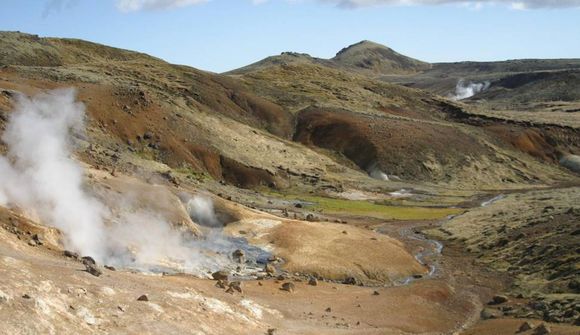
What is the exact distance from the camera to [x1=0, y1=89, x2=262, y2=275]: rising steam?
36719 millimetres

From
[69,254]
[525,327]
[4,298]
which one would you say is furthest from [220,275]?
[525,327]

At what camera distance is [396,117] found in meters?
127

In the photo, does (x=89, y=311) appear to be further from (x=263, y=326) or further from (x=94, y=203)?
(x=94, y=203)

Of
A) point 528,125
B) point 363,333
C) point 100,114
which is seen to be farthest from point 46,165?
point 528,125

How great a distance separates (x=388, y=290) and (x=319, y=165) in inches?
2267

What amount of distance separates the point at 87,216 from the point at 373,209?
45.3 metres

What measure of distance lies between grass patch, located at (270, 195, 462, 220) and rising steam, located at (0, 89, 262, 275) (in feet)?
92.9

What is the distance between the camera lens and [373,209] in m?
78.5

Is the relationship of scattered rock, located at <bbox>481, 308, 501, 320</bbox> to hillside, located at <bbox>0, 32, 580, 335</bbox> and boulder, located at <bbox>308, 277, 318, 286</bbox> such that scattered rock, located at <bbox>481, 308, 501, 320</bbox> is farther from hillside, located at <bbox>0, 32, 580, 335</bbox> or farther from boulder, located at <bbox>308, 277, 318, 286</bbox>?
boulder, located at <bbox>308, 277, 318, 286</bbox>

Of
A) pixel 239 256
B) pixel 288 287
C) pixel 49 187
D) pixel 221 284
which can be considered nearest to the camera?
pixel 221 284

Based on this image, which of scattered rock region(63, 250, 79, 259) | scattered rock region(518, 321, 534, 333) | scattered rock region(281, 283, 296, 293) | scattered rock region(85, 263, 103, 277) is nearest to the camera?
scattered rock region(85, 263, 103, 277)

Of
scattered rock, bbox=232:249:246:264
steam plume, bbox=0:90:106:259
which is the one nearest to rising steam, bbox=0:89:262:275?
steam plume, bbox=0:90:106:259

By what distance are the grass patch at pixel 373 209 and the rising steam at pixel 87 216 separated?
2832cm

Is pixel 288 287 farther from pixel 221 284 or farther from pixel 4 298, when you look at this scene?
pixel 4 298
